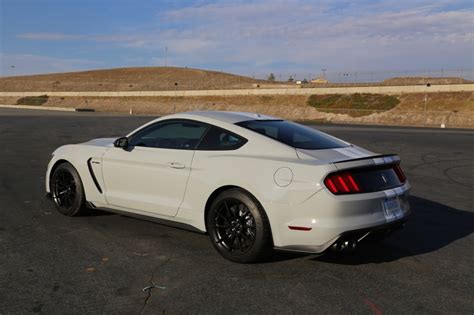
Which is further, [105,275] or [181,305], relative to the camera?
[105,275]

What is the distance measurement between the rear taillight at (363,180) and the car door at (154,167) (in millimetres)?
1596

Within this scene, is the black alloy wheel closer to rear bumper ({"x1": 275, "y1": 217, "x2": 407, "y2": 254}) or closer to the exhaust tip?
rear bumper ({"x1": 275, "y1": 217, "x2": 407, "y2": 254})

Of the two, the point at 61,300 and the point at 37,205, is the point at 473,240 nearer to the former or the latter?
the point at 61,300

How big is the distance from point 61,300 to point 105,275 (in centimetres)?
59

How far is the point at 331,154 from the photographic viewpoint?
4.87 metres

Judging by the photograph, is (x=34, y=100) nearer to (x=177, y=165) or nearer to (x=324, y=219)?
(x=177, y=165)

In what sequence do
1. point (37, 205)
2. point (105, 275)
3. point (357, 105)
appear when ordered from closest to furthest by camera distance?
point (105, 275)
point (37, 205)
point (357, 105)

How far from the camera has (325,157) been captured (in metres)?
4.73

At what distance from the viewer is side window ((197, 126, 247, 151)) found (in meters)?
5.12

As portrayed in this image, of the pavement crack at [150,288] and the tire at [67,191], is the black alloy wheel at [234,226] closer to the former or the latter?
the pavement crack at [150,288]

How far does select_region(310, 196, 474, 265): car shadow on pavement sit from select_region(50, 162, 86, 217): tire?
315 cm

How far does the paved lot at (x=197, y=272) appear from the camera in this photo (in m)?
3.93

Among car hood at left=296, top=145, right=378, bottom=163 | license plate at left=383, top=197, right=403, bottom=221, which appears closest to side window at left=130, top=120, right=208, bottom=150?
car hood at left=296, top=145, right=378, bottom=163

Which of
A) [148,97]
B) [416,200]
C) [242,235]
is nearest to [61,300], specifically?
[242,235]
